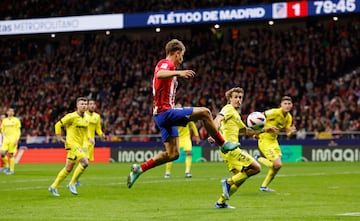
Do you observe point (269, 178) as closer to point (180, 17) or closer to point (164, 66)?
point (164, 66)

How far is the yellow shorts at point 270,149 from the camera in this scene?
19.9 m

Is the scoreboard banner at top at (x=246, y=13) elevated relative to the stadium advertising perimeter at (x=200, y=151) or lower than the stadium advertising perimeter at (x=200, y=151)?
→ elevated

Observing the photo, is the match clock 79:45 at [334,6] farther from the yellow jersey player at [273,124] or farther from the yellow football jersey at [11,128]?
the yellow jersey player at [273,124]

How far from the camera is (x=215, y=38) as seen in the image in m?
50.1

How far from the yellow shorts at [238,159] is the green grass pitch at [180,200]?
0.76 metres

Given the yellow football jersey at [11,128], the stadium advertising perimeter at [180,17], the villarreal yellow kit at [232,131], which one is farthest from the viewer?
the stadium advertising perimeter at [180,17]

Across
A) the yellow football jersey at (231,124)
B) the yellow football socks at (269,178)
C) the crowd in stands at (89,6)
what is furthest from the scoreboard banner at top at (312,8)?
the yellow football jersey at (231,124)

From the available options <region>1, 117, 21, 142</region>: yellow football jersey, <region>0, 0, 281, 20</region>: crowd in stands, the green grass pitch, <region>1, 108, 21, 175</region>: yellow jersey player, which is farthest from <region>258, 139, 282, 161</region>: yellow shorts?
<region>0, 0, 281, 20</region>: crowd in stands

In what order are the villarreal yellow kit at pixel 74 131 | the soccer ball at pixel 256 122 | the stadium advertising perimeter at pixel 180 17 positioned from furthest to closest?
the stadium advertising perimeter at pixel 180 17 < the villarreal yellow kit at pixel 74 131 < the soccer ball at pixel 256 122

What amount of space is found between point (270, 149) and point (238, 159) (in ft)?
14.5

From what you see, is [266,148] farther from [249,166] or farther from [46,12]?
[46,12]

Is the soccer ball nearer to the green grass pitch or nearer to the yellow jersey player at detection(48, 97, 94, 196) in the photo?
the green grass pitch

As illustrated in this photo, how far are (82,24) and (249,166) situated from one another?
111 ft

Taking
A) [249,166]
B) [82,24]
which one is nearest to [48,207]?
[249,166]
